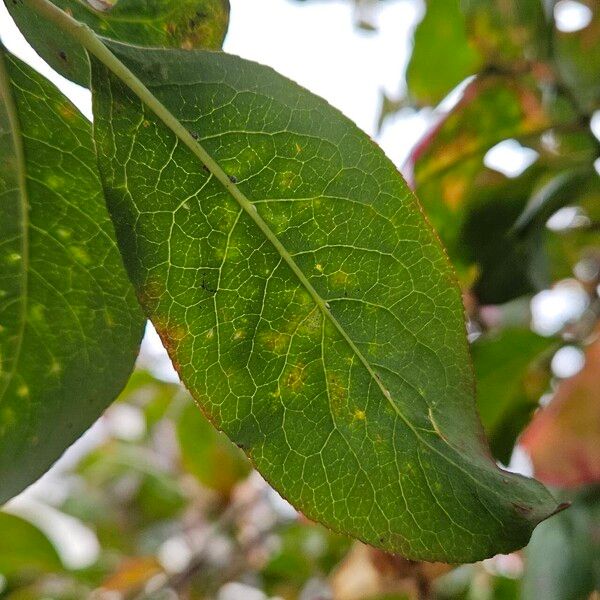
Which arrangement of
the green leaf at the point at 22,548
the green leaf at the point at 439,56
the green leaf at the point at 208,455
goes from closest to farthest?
the green leaf at the point at 439,56
the green leaf at the point at 22,548
the green leaf at the point at 208,455

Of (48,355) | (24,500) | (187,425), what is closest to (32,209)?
(48,355)

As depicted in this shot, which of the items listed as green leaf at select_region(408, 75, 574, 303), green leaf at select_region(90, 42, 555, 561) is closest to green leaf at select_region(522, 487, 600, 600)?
green leaf at select_region(408, 75, 574, 303)

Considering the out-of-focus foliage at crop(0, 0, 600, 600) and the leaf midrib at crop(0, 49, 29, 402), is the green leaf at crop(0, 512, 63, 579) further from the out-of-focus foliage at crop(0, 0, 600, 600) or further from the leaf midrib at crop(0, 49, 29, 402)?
the leaf midrib at crop(0, 49, 29, 402)

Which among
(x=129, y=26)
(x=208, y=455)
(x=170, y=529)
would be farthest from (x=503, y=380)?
(x=170, y=529)

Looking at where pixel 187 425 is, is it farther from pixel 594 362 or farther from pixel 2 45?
pixel 2 45

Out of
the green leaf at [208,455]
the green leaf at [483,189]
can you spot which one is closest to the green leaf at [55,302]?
the green leaf at [483,189]

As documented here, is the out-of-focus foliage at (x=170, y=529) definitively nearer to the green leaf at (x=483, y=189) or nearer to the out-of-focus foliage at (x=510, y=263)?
the out-of-focus foliage at (x=510, y=263)
